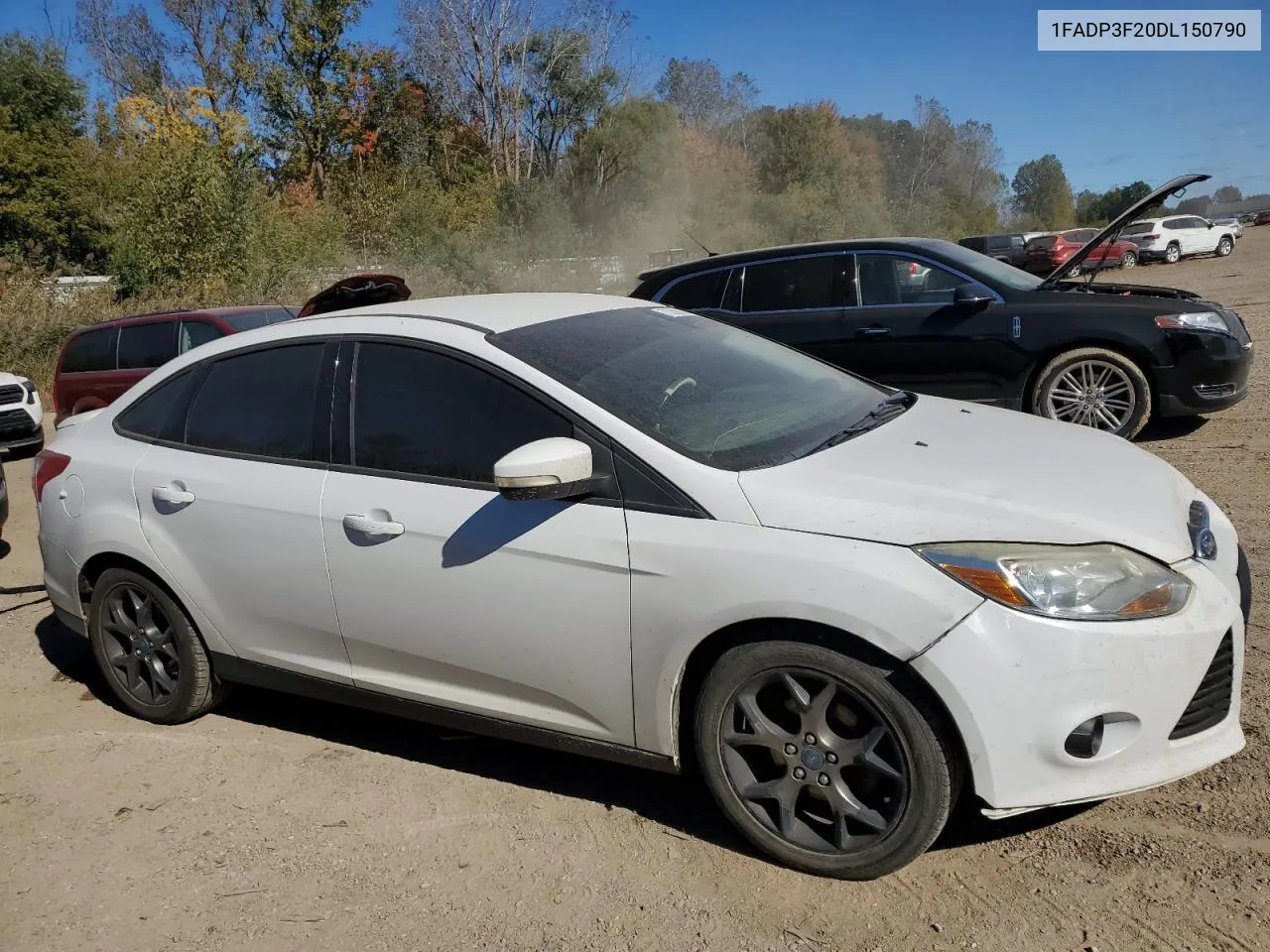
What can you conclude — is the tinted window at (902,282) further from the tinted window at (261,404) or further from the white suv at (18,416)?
the white suv at (18,416)

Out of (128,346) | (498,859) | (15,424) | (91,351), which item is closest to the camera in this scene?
(498,859)

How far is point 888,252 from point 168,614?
583cm

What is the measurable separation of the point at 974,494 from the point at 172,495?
114 inches

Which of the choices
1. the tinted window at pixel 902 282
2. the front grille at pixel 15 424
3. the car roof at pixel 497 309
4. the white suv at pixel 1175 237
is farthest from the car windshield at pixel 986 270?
the white suv at pixel 1175 237

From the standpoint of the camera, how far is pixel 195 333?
394 inches

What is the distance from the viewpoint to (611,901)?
281 centimetres

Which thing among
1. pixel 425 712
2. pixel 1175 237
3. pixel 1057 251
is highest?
pixel 1175 237

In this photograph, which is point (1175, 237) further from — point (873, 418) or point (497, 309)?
point (497, 309)

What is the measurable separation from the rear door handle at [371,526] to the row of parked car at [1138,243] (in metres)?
28.4

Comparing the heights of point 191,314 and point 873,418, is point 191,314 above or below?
above

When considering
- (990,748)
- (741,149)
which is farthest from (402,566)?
(741,149)

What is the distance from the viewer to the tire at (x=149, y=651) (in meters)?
4.00

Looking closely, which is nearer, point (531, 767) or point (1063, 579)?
point (1063, 579)

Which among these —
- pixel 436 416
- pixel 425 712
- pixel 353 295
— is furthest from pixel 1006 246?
pixel 425 712
